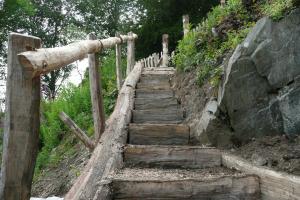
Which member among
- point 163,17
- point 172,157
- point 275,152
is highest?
point 163,17

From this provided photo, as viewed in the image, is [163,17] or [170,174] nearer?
[170,174]

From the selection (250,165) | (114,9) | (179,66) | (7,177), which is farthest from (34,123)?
(114,9)

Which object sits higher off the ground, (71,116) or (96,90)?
(96,90)

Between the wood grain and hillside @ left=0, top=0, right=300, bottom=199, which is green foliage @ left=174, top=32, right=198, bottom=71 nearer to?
hillside @ left=0, top=0, right=300, bottom=199

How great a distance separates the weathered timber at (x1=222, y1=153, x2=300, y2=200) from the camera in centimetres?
255

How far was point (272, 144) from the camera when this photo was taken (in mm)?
3174

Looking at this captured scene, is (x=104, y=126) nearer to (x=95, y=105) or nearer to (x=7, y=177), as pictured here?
(x=95, y=105)

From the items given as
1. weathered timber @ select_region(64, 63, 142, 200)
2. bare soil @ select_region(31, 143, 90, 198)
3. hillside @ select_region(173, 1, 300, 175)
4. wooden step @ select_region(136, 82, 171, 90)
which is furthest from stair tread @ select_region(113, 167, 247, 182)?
wooden step @ select_region(136, 82, 171, 90)

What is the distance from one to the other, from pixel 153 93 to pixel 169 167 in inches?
94.2

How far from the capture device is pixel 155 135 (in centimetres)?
420

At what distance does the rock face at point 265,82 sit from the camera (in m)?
3.05

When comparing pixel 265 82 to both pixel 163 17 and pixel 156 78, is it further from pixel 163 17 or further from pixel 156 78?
pixel 163 17

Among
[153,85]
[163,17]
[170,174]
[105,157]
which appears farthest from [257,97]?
[163,17]

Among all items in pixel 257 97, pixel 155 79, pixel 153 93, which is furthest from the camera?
pixel 155 79
